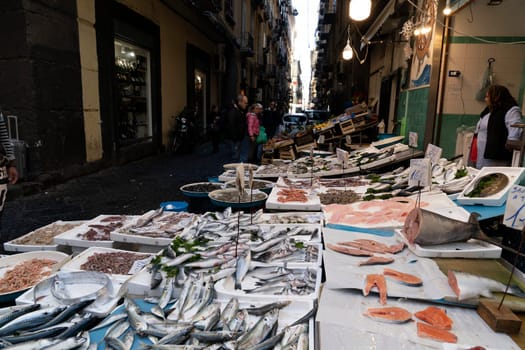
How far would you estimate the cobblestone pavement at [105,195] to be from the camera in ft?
18.9

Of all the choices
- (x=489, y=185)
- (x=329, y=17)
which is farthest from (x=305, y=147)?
(x=329, y=17)

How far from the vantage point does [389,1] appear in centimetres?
989

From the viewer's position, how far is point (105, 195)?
7.54 metres

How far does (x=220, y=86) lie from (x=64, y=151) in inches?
645

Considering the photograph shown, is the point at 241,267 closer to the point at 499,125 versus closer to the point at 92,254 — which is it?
the point at 92,254

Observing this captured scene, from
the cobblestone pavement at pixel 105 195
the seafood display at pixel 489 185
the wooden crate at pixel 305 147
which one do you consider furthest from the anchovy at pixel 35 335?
the wooden crate at pixel 305 147

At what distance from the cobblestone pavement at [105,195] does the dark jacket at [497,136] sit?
582 cm

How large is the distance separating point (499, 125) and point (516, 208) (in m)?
3.99

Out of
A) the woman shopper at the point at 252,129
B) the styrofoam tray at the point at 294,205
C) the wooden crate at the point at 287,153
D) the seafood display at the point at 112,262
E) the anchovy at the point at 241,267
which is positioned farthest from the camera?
the woman shopper at the point at 252,129

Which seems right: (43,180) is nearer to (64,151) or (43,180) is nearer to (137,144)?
(64,151)

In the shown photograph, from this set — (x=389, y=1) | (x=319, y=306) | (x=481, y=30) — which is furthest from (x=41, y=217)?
(x=389, y=1)

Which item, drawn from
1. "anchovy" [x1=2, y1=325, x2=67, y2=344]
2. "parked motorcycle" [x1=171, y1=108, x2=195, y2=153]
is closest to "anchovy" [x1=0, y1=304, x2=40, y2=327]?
"anchovy" [x1=2, y1=325, x2=67, y2=344]

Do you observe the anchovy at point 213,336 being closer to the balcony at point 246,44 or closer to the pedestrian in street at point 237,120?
the pedestrian in street at point 237,120

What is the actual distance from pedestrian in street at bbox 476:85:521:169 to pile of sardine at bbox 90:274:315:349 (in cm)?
499
